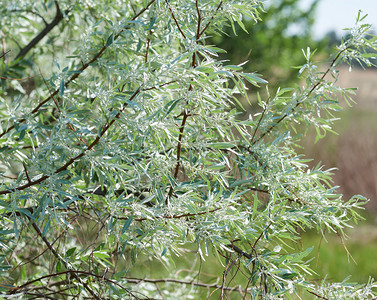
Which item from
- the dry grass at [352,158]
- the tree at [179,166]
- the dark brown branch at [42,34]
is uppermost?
the dark brown branch at [42,34]

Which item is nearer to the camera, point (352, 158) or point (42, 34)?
point (42, 34)

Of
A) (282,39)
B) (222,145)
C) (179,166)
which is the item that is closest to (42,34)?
(179,166)

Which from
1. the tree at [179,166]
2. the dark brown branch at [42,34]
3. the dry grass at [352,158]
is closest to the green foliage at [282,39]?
the dry grass at [352,158]

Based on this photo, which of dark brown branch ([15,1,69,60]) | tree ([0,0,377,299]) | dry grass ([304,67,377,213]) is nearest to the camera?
tree ([0,0,377,299])

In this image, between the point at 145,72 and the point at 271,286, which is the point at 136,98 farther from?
the point at 271,286

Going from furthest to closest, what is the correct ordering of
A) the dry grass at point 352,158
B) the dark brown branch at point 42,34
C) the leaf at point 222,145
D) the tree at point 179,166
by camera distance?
the dry grass at point 352,158 → the dark brown branch at point 42,34 → the leaf at point 222,145 → the tree at point 179,166

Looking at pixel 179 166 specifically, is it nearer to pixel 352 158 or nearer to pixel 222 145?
pixel 222 145

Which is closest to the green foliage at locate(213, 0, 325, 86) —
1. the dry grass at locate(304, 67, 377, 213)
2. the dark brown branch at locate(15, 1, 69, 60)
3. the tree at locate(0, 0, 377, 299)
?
the dry grass at locate(304, 67, 377, 213)

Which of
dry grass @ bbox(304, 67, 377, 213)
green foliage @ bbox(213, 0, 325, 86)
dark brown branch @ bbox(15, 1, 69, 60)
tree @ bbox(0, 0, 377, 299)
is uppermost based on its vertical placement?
dark brown branch @ bbox(15, 1, 69, 60)

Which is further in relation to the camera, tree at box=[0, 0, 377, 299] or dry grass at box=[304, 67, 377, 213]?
dry grass at box=[304, 67, 377, 213]

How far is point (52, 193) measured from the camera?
1.21m

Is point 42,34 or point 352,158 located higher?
point 42,34

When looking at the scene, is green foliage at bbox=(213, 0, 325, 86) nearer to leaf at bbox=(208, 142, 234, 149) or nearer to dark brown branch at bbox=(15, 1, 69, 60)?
dark brown branch at bbox=(15, 1, 69, 60)

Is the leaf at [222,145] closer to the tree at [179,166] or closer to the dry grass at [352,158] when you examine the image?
the tree at [179,166]
